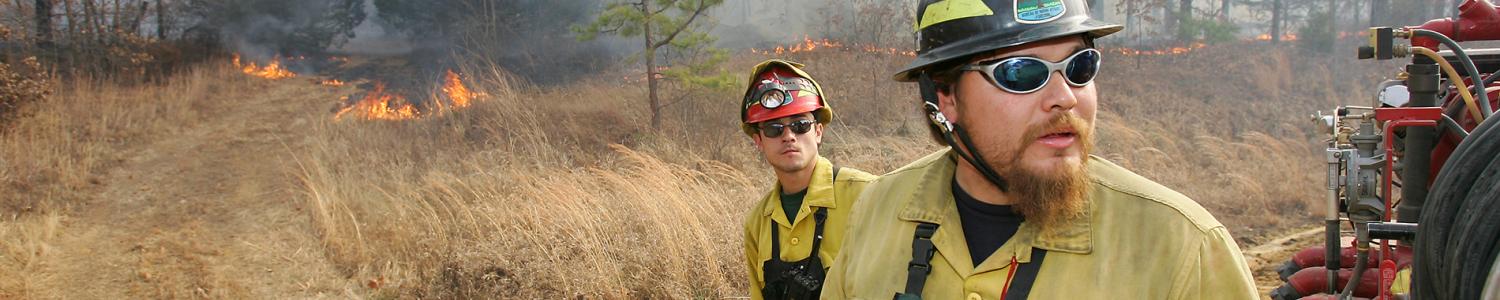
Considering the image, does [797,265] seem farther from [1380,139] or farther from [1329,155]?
[1380,139]

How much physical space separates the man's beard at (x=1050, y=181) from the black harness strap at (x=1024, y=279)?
7 centimetres

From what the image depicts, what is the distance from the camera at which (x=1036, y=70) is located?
169 cm

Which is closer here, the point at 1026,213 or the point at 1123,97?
the point at 1026,213

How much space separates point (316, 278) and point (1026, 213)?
22.9 ft

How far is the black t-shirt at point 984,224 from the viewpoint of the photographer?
5.69 ft

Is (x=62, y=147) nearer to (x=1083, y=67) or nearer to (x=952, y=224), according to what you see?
(x=952, y=224)

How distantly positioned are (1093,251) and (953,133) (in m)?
0.38

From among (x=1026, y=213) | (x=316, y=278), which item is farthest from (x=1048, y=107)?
(x=316, y=278)

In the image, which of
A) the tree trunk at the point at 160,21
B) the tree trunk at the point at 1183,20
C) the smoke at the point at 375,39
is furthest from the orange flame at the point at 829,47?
the tree trunk at the point at 160,21

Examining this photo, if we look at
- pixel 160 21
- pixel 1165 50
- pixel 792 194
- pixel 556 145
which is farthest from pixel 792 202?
pixel 1165 50

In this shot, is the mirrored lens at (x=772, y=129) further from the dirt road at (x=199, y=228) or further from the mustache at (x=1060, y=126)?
the dirt road at (x=199, y=228)

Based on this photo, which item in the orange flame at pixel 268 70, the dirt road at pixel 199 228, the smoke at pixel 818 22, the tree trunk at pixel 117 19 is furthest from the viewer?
the smoke at pixel 818 22

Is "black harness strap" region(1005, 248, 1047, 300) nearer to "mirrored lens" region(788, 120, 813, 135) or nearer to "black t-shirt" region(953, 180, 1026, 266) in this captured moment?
"black t-shirt" region(953, 180, 1026, 266)

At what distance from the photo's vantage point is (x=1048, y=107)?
168 cm
